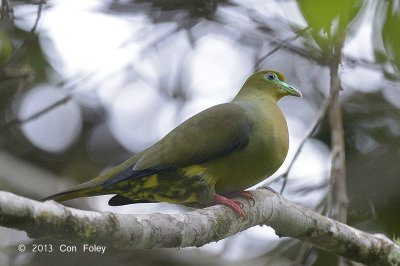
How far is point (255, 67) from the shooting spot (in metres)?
3.74

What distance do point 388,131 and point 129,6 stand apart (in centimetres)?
271

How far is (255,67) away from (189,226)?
166 centimetres

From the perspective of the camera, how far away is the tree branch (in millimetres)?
1786

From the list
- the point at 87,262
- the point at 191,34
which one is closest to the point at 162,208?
the point at 87,262

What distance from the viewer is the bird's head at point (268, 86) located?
3887 mm

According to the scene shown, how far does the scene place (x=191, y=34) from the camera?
4.73 meters

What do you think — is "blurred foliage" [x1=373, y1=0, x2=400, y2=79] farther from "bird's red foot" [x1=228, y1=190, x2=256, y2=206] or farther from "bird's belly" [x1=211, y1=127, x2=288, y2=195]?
"bird's red foot" [x1=228, y1=190, x2=256, y2=206]

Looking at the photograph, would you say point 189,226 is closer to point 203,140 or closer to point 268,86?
point 203,140

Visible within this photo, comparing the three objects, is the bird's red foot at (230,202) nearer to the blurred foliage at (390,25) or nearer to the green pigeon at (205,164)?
the green pigeon at (205,164)

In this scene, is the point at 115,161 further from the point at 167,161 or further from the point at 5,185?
the point at 167,161

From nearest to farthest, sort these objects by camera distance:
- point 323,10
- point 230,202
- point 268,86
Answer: point 323,10 < point 230,202 < point 268,86

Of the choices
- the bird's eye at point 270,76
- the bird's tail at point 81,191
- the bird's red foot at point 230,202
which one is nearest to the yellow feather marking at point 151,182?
the bird's tail at point 81,191

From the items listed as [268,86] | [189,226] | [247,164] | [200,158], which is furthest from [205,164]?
[268,86]

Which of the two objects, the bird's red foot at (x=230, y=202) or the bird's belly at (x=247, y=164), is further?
the bird's belly at (x=247, y=164)
